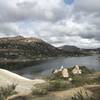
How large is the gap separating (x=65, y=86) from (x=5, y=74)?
7588mm

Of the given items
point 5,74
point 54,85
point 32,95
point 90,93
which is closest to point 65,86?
point 54,85

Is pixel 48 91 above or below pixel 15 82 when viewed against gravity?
below

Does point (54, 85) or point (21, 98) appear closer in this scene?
point (21, 98)

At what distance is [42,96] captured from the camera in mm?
17422

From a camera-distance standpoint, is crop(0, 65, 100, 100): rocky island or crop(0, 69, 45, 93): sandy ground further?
crop(0, 69, 45, 93): sandy ground

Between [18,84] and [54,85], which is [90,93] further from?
[18,84]

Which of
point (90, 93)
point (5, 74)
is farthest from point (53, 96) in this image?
point (5, 74)

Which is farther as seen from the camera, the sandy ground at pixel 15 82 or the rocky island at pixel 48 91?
the sandy ground at pixel 15 82

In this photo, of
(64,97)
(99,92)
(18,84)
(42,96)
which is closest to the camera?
(99,92)

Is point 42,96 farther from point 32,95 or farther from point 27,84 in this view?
point 27,84

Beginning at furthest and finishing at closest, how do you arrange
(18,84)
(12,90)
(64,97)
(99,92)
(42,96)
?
1. (18,84)
2. (12,90)
3. (42,96)
4. (64,97)
5. (99,92)

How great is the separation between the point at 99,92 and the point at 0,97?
5.39 metres

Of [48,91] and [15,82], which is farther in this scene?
[15,82]

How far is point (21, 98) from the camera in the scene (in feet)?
54.9
